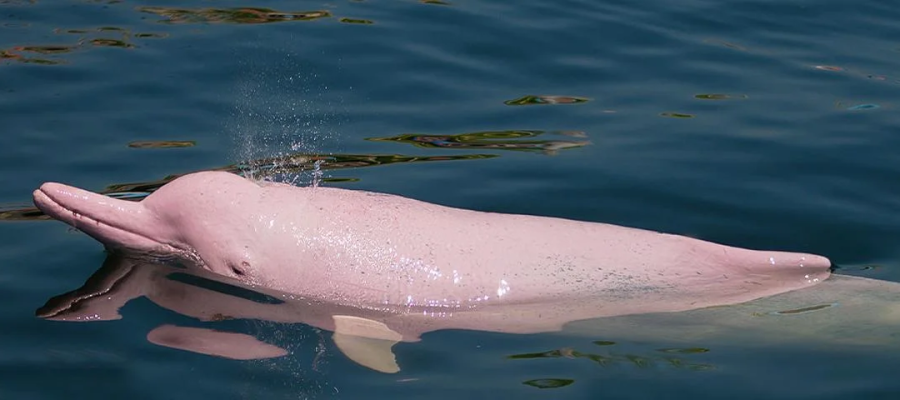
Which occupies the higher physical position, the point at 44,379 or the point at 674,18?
the point at 674,18

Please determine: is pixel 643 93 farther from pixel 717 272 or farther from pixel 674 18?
pixel 717 272

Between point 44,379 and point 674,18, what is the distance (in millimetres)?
8657

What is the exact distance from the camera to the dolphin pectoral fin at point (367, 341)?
23.5 feet

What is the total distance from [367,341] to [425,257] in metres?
0.72

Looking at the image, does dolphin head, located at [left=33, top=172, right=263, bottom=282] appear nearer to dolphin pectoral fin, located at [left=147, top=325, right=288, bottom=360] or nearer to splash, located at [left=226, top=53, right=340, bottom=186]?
dolphin pectoral fin, located at [left=147, top=325, right=288, bottom=360]

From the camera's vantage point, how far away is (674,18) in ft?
45.7

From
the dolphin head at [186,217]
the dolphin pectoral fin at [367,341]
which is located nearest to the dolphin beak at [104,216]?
the dolphin head at [186,217]

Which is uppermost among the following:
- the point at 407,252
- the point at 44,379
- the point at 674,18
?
the point at 674,18

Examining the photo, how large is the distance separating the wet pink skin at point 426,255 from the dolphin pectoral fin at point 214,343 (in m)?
0.51

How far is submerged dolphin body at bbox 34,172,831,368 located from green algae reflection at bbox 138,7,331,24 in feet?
17.1

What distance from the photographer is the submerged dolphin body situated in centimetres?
783

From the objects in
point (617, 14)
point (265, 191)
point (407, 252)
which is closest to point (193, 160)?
point (265, 191)

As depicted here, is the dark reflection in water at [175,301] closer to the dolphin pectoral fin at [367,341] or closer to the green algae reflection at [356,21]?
the dolphin pectoral fin at [367,341]

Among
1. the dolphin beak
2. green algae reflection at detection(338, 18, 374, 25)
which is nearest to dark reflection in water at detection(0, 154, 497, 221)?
the dolphin beak
